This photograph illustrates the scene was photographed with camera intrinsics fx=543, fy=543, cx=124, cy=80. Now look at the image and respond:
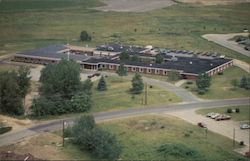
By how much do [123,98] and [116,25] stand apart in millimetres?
13836

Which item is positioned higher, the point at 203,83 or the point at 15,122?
the point at 203,83

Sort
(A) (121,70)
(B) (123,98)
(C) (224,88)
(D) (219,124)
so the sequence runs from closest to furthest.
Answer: (D) (219,124)
(B) (123,98)
(C) (224,88)
(A) (121,70)

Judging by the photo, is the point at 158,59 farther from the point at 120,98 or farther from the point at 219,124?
the point at 219,124

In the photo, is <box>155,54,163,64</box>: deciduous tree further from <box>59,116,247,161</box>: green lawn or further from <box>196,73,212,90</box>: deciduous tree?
<box>59,116,247,161</box>: green lawn

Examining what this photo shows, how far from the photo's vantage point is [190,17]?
30.9 metres

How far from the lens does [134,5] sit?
1415 inches

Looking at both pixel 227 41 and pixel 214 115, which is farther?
pixel 227 41

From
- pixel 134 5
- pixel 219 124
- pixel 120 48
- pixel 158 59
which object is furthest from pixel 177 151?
pixel 134 5

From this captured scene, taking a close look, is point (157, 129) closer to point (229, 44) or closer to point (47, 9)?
point (229, 44)

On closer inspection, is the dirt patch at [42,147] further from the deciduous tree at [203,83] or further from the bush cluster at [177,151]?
the deciduous tree at [203,83]

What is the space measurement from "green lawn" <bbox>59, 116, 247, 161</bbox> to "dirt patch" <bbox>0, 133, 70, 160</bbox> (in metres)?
0.26

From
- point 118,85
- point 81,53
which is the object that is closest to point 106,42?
point 81,53

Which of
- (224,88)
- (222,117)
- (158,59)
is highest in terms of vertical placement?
(158,59)

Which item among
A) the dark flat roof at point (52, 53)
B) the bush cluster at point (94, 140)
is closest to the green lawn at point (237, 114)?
the bush cluster at point (94, 140)
